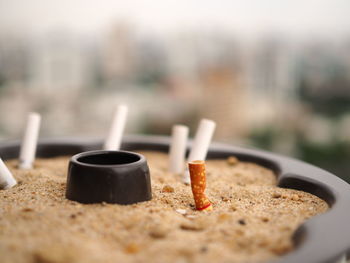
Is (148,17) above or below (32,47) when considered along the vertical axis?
above

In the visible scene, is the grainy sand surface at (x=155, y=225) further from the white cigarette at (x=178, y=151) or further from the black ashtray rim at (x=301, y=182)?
the white cigarette at (x=178, y=151)

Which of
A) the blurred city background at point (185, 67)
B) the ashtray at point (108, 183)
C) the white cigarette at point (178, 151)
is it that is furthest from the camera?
the blurred city background at point (185, 67)

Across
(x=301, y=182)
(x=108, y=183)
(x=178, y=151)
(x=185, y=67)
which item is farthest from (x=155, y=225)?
(x=185, y=67)

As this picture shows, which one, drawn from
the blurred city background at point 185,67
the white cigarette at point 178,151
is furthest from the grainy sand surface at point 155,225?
the blurred city background at point 185,67

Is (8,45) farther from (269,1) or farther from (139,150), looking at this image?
(139,150)

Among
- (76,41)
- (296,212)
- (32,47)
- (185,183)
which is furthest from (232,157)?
(32,47)

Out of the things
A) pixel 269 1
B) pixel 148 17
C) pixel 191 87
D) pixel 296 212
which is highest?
pixel 269 1
